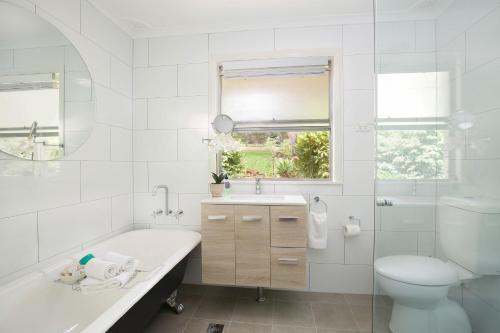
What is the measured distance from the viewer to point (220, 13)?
2.06 metres

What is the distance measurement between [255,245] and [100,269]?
41.9 inches

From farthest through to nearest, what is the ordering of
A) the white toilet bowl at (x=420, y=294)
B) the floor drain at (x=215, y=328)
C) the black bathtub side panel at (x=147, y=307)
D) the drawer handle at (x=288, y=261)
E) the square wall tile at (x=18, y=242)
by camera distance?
the drawer handle at (x=288, y=261), the floor drain at (x=215, y=328), the square wall tile at (x=18, y=242), the black bathtub side panel at (x=147, y=307), the white toilet bowl at (x=420, y=294)

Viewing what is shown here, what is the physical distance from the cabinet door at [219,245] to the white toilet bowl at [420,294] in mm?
1083

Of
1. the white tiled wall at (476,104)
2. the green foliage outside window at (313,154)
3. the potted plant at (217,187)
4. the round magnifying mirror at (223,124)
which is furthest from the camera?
the green foliage outside window at (313,154)

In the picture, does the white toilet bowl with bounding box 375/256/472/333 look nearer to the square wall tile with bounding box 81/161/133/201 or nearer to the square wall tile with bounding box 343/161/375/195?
the square wall tile with bounding box 343/161/375/195

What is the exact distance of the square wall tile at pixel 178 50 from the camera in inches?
90.0

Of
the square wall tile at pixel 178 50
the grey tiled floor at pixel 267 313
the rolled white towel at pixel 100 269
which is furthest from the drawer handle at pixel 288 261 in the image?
the square wall tile at pixel 178 50

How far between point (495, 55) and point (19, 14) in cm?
228

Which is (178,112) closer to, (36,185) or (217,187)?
(217,187)

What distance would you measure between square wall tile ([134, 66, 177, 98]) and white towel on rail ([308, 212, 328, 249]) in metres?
1.80

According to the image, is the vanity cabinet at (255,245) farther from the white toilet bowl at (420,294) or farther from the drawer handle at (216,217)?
the white toilet bowl at (420,294)

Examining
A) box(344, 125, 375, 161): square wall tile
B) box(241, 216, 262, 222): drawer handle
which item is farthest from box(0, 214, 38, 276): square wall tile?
box(344, 125, 375, 161): square wall tile

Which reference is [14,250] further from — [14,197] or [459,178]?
[459,178]

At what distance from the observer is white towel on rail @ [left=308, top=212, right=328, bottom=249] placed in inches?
78.7
